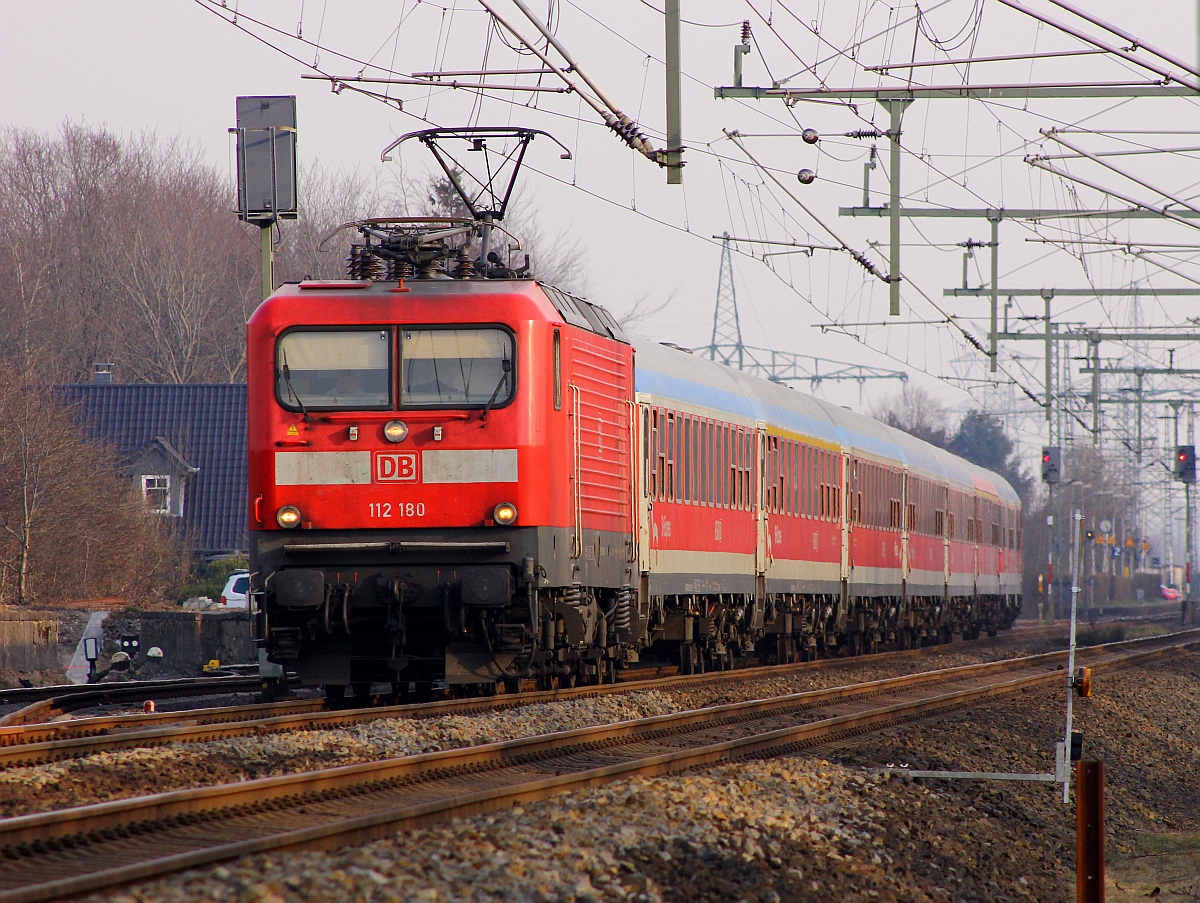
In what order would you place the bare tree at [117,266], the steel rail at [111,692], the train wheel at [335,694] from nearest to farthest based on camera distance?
the train wheel at [335,694]
the steel rail at [111,692]
the bare tree at [117,266]

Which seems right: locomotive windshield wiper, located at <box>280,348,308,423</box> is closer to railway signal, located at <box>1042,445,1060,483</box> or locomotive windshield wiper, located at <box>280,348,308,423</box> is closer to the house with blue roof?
the house with blue roof

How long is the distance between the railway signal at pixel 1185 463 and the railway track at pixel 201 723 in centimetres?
3015

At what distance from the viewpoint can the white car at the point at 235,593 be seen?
104 feet

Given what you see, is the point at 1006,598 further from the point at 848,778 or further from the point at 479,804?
the point at 479,804

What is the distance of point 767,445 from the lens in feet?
69.4

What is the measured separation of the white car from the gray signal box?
696 inches

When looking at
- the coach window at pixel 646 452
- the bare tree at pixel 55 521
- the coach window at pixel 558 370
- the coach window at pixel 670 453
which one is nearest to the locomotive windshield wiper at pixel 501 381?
the coach window at pixel 558 370

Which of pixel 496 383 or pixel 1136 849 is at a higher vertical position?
pixel 496 383

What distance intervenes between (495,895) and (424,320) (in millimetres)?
7249

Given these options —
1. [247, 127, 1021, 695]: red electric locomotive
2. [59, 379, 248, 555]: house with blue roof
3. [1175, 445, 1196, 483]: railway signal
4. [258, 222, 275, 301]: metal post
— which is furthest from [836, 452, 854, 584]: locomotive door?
[59, 379, 248, 555]: house with blue roof

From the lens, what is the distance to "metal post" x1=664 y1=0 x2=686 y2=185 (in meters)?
15.3

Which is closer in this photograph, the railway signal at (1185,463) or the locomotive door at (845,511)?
the locomotive door at (845,511)

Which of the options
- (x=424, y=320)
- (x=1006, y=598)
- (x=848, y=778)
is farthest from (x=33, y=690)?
(x=1006, y=598)

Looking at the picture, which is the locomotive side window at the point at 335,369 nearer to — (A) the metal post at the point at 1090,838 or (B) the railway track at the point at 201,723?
(B) the railway track at the point at 201,723
